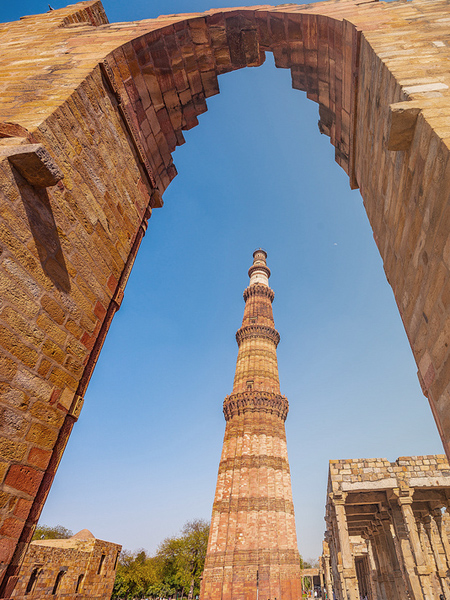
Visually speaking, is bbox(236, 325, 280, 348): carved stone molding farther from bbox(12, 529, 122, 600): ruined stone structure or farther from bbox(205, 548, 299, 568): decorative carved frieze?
bbox(12, 529, 122, 600): ruined stone structure

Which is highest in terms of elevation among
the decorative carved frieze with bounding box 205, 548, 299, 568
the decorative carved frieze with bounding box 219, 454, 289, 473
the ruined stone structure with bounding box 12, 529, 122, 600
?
the decorative carved frieze with bounding box 219, 454, 289, 473

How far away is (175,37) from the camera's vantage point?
4102mm

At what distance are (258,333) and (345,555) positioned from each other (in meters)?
13.3

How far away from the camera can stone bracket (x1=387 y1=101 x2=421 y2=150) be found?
2.28 meters

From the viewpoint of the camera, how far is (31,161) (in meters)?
2.05

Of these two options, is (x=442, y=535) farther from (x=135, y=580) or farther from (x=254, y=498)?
(x=135, y=580)

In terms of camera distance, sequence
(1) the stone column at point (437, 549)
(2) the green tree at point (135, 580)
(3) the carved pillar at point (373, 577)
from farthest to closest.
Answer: (2) the green tree at point (135, 580) → (3) the carved pillar at point (373, 577) → (1) the stone column at point (437, 549)

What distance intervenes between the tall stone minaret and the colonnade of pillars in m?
2.84

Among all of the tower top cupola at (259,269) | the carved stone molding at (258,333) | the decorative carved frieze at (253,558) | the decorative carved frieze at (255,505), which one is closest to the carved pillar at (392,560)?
the decorative carved frieze at (253,558)

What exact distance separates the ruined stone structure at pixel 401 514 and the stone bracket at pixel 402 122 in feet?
28.3

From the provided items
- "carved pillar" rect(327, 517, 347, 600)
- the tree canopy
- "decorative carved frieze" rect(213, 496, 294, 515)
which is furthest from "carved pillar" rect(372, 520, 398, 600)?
the tree canopy

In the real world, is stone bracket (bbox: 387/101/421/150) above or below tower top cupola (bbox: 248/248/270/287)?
below

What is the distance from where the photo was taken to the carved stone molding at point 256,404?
17688 mm

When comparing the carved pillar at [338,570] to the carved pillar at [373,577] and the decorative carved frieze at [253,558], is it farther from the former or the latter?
the decorative carved frieze at [253,558]
